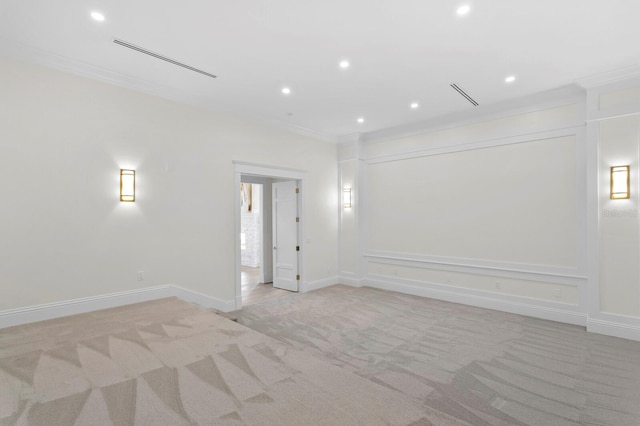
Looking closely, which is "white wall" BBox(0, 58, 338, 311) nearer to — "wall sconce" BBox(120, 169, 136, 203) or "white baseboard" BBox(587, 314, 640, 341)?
"wall sconce" BBox(120, 169, 136, 203)

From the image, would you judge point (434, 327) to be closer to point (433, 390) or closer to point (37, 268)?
point (433, 390)

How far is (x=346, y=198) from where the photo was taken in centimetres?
716

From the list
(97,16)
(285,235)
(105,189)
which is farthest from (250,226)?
(97,16)

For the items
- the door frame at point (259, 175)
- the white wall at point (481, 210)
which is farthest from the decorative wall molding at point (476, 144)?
the door frame at point (259, 175)

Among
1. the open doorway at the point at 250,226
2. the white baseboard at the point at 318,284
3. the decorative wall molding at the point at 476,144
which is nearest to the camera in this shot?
the decorative wall molding at the point at 476,144

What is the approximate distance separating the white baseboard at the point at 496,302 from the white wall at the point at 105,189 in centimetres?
337

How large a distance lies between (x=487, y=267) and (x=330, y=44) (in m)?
4.28

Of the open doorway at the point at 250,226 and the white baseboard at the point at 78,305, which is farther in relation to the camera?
the open doorway at the point at 250,226

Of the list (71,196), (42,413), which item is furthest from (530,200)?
(71,196)

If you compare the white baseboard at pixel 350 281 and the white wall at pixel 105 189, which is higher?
the white wall at pixel 105 189

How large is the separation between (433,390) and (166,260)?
143 inches

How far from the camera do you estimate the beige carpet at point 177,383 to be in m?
1.80

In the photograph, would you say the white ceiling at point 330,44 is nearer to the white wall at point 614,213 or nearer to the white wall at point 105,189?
the white wall at point 105,189

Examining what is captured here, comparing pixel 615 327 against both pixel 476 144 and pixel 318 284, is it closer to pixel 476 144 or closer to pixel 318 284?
pixel 476 144
